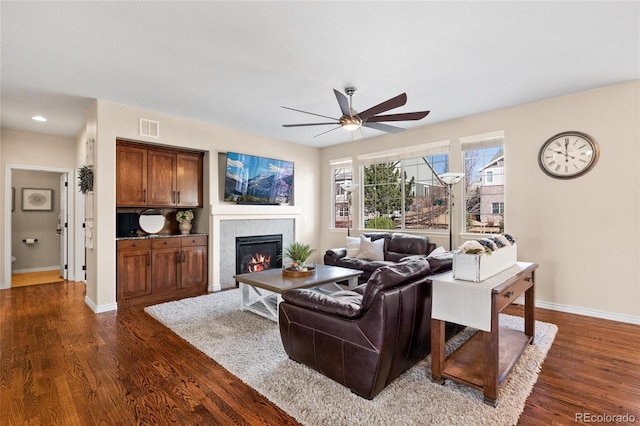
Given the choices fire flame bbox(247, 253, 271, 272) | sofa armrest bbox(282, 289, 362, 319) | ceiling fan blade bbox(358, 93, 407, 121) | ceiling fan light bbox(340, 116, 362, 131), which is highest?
ceiling fan blade bbox(358, 93, 407, 121)

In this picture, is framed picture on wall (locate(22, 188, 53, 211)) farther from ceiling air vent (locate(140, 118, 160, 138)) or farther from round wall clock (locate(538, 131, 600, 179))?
round wall clock (locate(538, 131, 600, 179))

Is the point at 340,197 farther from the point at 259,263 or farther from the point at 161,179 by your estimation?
the point at 161,179

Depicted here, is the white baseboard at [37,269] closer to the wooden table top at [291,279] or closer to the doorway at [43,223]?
the doorway at [43,223]

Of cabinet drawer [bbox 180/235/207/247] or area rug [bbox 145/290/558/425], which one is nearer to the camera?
area rug [bbox 145/290/558/425]

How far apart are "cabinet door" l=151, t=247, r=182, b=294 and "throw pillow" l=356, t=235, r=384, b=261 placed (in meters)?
2.96

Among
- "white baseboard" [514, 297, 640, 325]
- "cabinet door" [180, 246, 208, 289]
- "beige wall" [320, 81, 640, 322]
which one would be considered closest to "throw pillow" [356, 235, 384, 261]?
"beige wall" [320, 81, 640, 322]

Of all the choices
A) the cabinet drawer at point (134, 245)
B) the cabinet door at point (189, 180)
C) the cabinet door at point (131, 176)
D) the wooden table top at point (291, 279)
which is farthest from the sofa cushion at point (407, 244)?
the cabinet door at point (131, 176)

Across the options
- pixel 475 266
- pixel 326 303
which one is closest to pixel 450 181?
pixel 475 266

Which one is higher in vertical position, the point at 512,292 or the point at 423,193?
the point at 423,193

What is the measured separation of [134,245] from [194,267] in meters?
0.97

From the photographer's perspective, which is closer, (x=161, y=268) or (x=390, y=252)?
(x=161, y=268)

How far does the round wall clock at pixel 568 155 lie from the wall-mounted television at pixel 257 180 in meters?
4.25

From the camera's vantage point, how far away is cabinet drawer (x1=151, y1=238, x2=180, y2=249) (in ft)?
15.4

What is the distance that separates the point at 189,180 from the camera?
5273 mm
